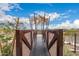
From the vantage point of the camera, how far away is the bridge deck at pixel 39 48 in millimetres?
1984

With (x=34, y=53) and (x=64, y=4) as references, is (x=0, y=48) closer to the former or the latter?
(x=34, y=53)

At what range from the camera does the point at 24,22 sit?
78.4 inches

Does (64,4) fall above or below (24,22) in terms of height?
above

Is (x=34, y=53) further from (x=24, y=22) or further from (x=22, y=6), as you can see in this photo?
(x=22, y=6)

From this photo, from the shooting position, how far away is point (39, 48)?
1.99 metres

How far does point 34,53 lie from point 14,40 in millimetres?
204

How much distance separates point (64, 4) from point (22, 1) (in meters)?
0.36

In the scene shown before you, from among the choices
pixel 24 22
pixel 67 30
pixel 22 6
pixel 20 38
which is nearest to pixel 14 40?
pixel 20 38

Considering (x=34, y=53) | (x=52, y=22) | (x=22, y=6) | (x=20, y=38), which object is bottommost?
(x=34, y=53)

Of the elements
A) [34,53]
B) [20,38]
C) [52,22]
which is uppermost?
[52,22]

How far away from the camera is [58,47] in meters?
1.98

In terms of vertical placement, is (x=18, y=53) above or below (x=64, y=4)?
below

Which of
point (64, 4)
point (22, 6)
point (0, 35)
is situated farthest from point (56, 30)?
point (0, 35)

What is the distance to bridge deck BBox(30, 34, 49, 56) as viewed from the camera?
198cm
